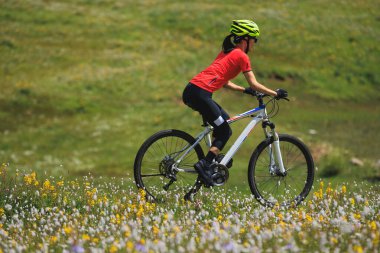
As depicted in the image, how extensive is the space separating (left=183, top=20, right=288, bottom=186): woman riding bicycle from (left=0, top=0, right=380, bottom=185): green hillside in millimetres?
12072

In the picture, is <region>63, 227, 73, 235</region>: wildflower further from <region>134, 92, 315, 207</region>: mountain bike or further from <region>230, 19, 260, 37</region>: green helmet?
<region>230, 19, 260, 37</region>: green helmet

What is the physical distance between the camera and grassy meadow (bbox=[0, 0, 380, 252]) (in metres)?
12.7

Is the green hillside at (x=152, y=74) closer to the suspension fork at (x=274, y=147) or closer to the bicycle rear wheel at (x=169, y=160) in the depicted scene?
the suspension fork at (x=274, y=147)

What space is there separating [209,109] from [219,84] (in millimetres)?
453

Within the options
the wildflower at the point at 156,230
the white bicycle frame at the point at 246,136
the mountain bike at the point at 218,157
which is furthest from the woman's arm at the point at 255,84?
the wildflower at the point at 156,230

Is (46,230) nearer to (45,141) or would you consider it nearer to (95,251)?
(95,251)

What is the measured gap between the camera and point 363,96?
127 feet

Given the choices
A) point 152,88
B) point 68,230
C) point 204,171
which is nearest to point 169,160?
point 204,171

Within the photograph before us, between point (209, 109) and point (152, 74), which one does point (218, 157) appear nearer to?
point (209, 109)

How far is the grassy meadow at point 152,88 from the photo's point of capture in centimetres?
1267

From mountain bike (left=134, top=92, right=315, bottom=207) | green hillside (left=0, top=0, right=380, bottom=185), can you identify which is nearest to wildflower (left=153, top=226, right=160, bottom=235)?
mountain bike (left=134, top=92, right=315, bottom=207)

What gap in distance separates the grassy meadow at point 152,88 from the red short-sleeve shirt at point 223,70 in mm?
1805

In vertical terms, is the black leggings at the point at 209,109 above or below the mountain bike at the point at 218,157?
above

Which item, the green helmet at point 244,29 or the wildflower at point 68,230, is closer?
the wildflower at point 68,230
